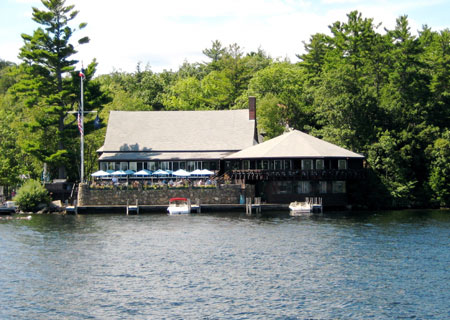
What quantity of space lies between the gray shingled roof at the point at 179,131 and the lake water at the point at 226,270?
26.0 m

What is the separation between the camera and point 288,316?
31125mm

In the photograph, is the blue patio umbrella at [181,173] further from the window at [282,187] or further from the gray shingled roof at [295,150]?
the window at [282,187]

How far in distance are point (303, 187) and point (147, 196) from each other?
20.2 meters

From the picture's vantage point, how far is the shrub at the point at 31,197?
77.1 meters

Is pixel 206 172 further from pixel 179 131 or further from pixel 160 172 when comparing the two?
pixel 179 131

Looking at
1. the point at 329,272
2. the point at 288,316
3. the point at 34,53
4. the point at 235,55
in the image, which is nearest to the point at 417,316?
the point at 288,316

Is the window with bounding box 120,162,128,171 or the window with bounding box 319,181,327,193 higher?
the window with bounding box 120,162,128,171

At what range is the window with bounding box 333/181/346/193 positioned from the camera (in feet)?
259

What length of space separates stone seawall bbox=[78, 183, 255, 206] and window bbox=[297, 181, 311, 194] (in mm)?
7934

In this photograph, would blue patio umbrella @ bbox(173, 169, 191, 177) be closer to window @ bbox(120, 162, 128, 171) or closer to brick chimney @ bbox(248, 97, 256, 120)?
window @ bbox(120, 162, 128, 171)

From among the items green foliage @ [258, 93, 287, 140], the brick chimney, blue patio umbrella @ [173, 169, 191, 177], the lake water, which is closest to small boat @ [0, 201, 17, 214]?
the lake water

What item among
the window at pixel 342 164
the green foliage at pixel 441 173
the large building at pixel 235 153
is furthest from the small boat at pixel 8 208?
the green foliage at pixel 441 173

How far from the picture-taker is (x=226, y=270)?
4134 cm

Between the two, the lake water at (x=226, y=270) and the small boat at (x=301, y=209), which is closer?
the lake water at (x=226, y=270)
